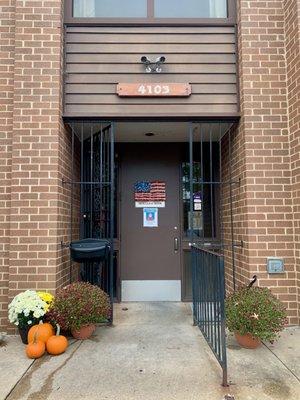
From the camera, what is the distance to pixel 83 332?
380 cm

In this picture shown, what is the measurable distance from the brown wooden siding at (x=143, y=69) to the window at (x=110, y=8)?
11.6 inches

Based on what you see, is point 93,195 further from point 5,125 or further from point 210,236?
point 210,236

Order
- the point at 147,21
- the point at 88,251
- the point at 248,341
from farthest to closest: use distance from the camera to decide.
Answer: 1. the point at 147,21
2. the point at 88,251
3. the point at 248,341

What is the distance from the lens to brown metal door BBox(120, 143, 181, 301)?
562 centimetres

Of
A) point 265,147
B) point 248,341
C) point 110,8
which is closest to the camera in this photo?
point 248,341

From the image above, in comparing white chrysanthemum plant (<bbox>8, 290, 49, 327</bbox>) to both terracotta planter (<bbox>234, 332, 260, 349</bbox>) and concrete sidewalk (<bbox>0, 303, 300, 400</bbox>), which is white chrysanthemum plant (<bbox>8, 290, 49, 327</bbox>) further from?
terracotta planter (<bbox>234, 332, 260, 349</bbox>)

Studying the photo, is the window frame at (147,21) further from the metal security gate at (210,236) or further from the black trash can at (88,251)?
the black trash can at (88,251)

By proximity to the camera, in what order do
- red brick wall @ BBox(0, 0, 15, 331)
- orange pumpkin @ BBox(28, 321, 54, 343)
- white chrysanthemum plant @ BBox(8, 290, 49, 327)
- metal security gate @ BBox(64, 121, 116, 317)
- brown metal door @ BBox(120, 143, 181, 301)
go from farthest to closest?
brown metal door @ BBox(120, 143, 181, 301)
metal security gate @ BBox(64, 121, 116, 317)
red brick wall @ BBox(0, 0, 15, 331)
white chrysanthemum plant @ BBox(8, 290, 49, 327)
orange pumpkin @ BBox(28, 321, 54, 343)

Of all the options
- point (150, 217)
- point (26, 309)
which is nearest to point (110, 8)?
point (150, 217)

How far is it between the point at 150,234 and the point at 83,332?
7.44 feet

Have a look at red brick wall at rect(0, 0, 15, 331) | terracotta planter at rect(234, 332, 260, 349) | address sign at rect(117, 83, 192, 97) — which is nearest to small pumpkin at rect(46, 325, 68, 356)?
red brick wall at rect(0, 0, 15, 331)

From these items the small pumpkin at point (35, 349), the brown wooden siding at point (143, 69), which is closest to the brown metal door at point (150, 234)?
the brown wooden siding at point (143, 69)

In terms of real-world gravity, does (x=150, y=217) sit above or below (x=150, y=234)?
above

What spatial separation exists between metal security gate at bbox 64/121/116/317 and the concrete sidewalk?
4.33 ft
